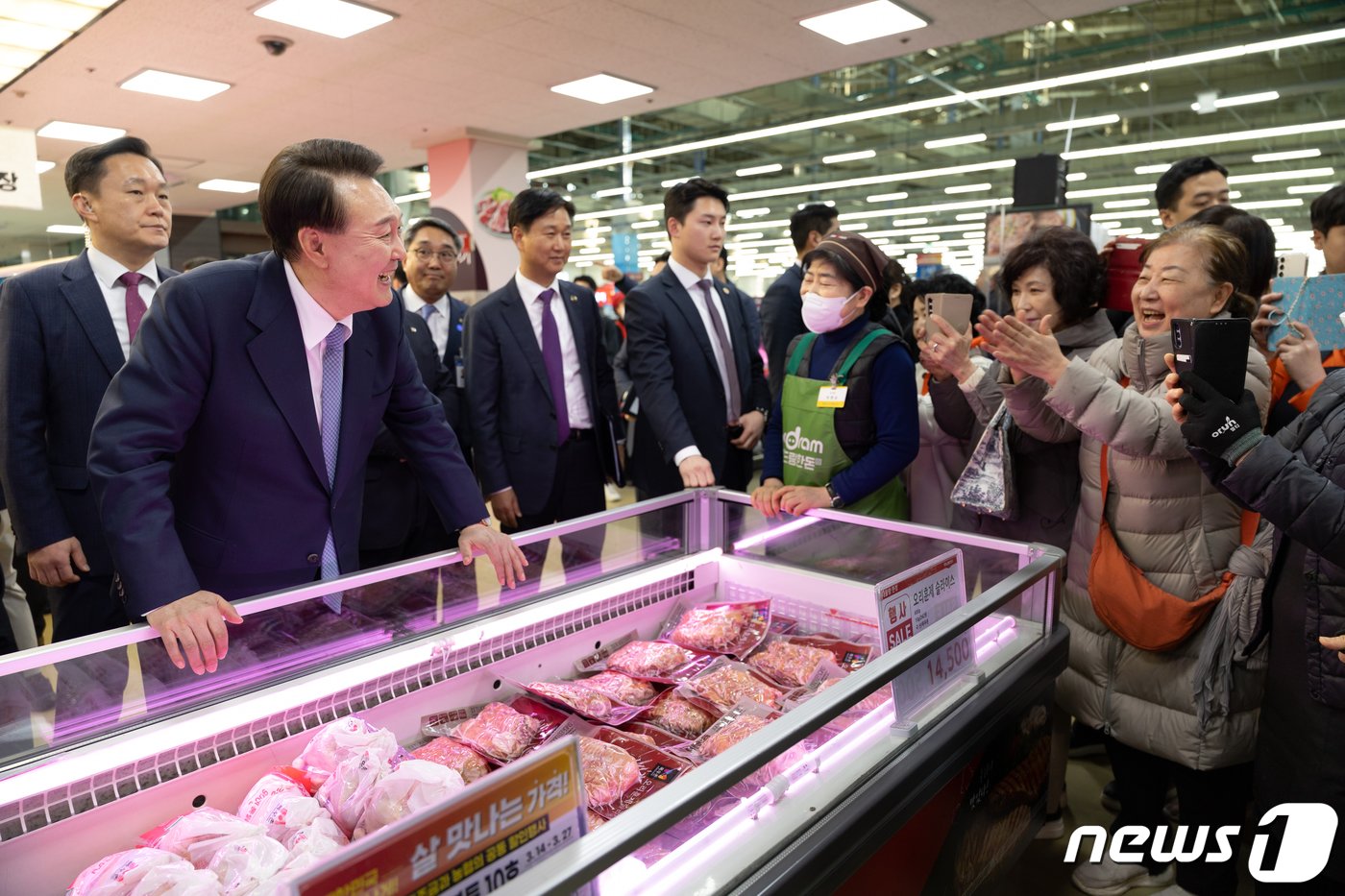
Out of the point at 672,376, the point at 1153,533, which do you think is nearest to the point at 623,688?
the point at 1153,533

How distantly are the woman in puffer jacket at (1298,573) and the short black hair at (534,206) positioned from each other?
228 centimetres

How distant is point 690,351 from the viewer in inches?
122

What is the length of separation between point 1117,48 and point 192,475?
29.8 ft

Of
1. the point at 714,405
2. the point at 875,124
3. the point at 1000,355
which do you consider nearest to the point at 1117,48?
the point at 875,124

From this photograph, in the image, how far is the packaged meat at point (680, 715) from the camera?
153cm

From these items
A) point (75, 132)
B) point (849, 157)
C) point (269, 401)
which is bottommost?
point (269, 401)

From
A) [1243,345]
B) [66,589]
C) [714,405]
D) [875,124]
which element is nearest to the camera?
[1243,345]

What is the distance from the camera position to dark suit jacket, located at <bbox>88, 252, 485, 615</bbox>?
141 centimetres

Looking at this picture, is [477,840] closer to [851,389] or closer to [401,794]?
[401,794]

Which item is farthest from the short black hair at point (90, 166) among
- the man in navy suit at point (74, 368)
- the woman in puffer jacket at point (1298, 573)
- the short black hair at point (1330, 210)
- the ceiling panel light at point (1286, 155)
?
the ceiling panel light at point (1286, 155)

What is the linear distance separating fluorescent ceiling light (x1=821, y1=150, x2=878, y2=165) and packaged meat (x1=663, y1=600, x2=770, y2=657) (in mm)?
10886

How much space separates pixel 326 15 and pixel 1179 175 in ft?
16.5

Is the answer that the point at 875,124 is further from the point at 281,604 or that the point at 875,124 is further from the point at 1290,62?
the point at 281,604

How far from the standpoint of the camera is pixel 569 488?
10.8 feet
